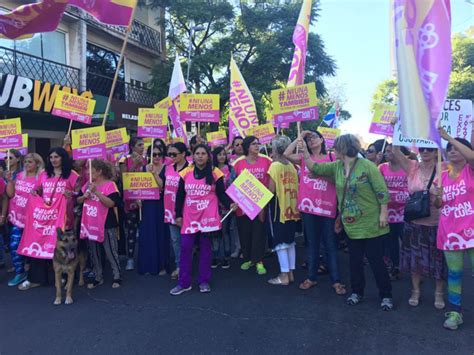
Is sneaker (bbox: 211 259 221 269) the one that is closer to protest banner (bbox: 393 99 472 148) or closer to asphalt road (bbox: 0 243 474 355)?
asphalt road (bbox: 0 243 474 355)

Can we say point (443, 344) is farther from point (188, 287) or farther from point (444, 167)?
point (188, 287)

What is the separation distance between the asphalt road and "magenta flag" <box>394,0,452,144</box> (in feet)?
5.97

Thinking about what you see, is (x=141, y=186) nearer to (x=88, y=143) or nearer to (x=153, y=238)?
(x=153, y=238)

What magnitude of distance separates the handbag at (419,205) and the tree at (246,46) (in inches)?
556

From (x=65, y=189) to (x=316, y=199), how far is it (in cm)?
315

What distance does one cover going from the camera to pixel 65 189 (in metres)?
4.99

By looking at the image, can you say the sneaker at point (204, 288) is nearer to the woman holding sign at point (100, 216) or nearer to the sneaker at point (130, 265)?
the woman holding sign at point (100, 216)

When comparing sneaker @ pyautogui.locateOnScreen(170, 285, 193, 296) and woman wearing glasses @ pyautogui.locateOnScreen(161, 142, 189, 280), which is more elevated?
woman wearing glasses @ pyautogui.locateOnScreen(161, 142, 189, 280)

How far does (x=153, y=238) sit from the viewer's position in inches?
220

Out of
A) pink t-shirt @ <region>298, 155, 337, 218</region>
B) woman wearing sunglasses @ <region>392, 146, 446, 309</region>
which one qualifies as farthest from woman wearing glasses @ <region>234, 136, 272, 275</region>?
woman wearing sunglasses @ <region>392, 146, 446, 309</region>

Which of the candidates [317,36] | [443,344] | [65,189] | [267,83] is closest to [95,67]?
[267,83]

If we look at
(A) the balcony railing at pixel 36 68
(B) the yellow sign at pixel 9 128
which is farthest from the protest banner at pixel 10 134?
(A) the balcony railing at pixel 36 68

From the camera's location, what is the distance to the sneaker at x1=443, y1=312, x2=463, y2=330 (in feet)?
12.0

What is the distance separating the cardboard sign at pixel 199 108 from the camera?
7.90 metres
